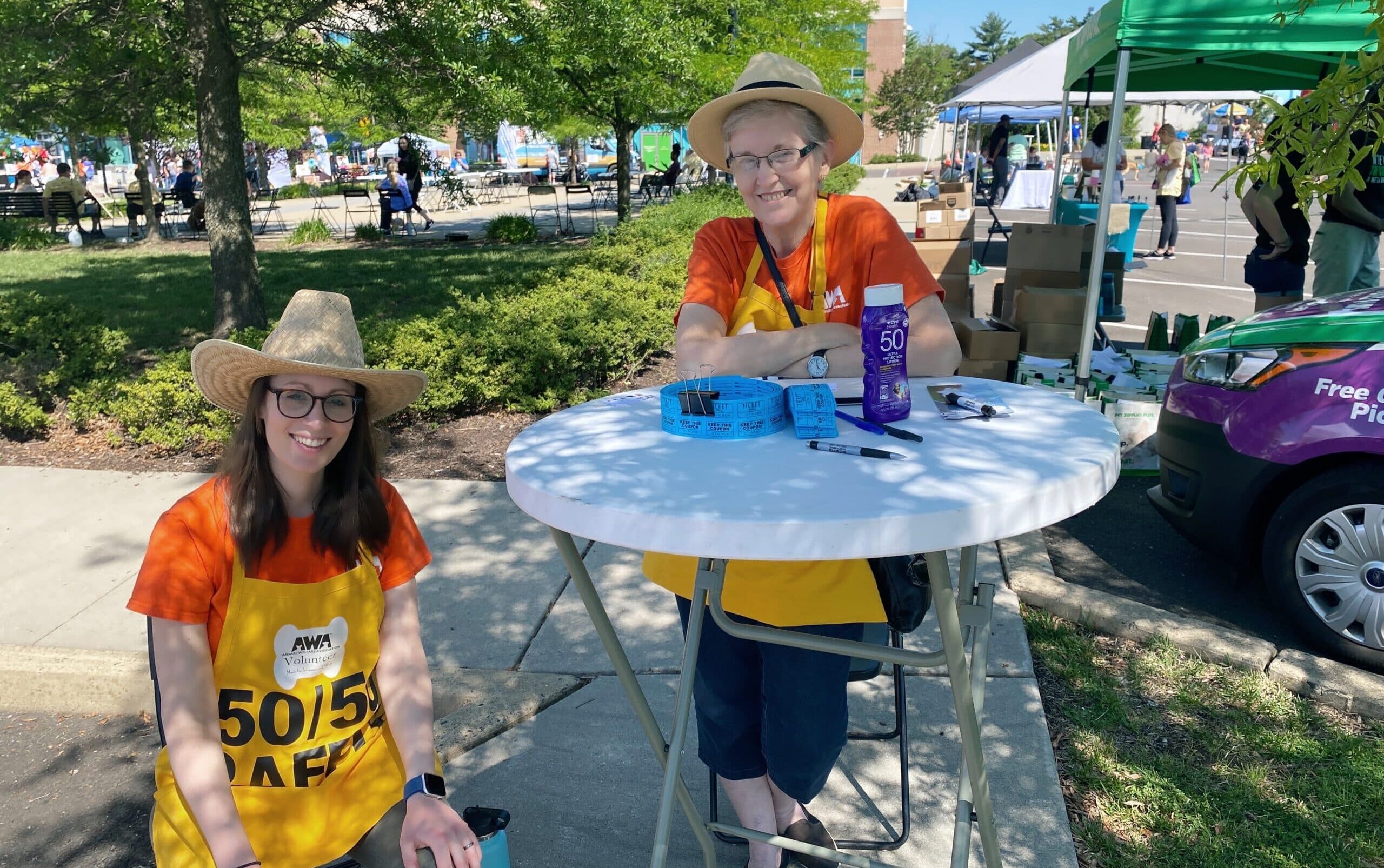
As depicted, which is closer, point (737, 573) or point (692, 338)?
point (737, 573)

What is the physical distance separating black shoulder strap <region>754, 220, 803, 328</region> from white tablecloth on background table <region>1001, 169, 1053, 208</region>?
17.2 metres

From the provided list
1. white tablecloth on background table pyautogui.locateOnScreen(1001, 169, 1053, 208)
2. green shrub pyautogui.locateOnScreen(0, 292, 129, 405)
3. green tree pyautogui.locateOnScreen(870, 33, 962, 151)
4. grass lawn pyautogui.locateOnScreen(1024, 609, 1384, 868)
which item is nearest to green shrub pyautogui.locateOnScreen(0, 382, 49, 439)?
green shrub pyautogui.locateOnScreen(0, 292, 129, 405)

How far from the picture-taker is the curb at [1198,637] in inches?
126

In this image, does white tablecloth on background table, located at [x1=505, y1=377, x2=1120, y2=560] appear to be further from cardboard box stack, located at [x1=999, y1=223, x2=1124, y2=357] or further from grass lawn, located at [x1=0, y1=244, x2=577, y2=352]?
grass lawn, located at [x1=0, y1=244, x2=577, y2=352]

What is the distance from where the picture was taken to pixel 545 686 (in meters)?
3.38

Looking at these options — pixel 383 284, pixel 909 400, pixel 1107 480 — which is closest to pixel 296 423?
pixel 909 400

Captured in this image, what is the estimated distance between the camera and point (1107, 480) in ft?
5.68

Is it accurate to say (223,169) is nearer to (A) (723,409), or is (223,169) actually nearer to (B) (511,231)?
(A) (723,409)

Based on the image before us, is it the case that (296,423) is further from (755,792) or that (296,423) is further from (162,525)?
(755,792)

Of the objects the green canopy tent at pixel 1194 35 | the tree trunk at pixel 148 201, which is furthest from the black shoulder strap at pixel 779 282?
the tree trunk at pixel 148 201

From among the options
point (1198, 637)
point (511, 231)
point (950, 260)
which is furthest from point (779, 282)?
point (511, 231)

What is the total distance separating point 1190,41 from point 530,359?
4.14 metres

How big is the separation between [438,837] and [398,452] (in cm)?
444

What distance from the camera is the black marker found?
5.82ft
